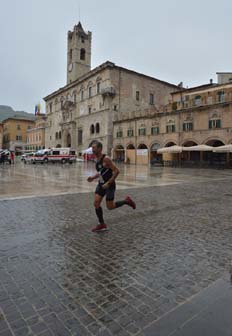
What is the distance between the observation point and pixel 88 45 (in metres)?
59.8

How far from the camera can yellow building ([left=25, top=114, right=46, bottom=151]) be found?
7262cm

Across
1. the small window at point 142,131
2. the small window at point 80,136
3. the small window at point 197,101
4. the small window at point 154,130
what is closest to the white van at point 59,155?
the small window at point 142,131

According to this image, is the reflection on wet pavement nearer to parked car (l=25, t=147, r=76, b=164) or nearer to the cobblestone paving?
the cobblestone paving

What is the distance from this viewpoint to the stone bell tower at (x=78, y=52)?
57.6m

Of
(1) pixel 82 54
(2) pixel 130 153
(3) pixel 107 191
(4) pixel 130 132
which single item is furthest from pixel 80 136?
(3) pixel 107 191

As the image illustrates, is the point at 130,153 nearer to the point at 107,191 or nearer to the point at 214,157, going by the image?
the point at 214,157

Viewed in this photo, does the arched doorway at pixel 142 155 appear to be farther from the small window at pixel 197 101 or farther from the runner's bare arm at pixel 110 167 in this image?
the runner's bare arm at pixel 110 167

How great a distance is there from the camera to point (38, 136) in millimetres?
75375

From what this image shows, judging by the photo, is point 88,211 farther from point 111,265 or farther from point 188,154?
point 188,154

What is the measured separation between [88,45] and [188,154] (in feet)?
144

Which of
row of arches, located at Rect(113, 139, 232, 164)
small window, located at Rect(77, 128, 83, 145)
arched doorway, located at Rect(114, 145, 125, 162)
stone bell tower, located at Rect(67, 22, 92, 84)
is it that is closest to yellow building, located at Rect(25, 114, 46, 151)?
stone bell tower, located at Rect(67, 22, 92, 84)

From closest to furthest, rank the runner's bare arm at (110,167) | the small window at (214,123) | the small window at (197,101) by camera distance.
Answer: the runner's bare arm at (110,167), the small window at (214,123), the small window at (197,101)

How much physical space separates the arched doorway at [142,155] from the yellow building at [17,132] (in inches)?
2382

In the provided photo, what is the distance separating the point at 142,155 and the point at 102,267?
35690mm
